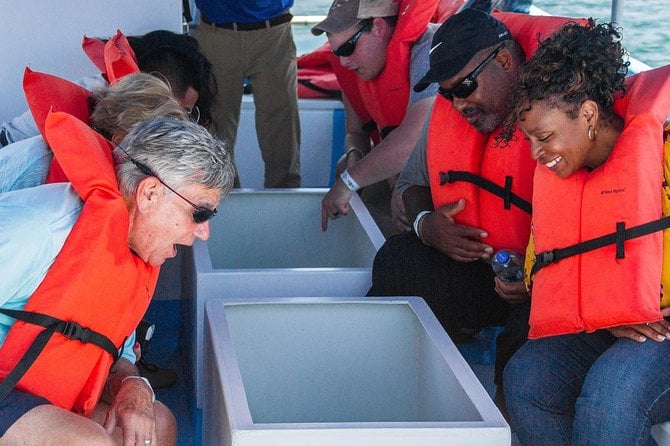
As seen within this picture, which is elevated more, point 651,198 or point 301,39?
point 651,198

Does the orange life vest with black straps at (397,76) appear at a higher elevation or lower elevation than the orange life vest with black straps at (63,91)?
lower

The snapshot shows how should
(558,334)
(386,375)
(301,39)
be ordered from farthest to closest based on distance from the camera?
(301,39)
(386,375)
(558,334)

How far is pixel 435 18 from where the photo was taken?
4.98 metres

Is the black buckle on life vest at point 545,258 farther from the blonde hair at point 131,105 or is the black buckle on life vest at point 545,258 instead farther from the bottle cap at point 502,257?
the blonde hair at point 131,105

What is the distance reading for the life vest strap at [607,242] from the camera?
226cm

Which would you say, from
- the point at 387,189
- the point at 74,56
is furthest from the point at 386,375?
the point at 387,189

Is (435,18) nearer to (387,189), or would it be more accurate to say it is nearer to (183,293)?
(387,189)

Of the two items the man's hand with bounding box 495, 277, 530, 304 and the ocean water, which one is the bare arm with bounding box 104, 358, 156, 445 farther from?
the ocean water

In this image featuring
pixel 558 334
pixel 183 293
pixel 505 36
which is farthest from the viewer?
pixel 183 293

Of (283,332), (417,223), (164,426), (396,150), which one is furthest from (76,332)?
(396,150)

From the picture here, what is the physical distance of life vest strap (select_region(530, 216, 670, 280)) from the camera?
2.26m

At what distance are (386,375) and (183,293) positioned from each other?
113 centimetres

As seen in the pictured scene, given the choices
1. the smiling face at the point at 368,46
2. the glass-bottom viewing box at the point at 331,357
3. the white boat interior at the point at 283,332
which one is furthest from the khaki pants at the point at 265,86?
the glass-bottom viewing box at the point at 331,357

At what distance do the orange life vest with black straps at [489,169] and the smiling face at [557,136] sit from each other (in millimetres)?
371
